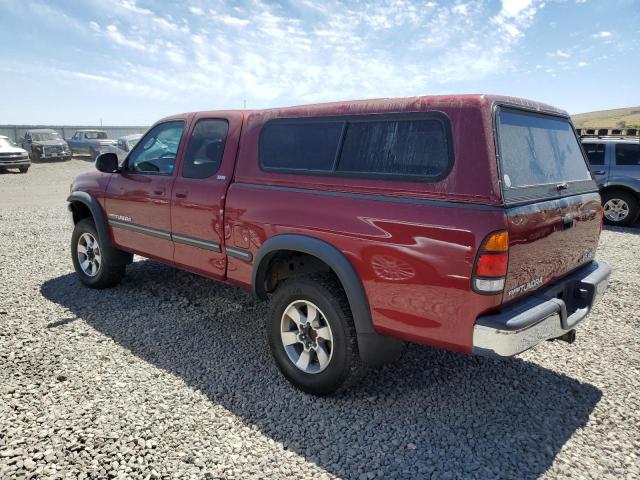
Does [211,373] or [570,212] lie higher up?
[570,212]

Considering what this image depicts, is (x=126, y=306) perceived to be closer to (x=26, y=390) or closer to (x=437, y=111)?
(x=26, y=390)

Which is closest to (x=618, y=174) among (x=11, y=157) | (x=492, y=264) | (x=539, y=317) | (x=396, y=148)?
(x=539, y=317)

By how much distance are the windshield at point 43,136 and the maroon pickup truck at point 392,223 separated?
82.6 feet

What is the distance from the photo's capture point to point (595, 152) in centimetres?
960

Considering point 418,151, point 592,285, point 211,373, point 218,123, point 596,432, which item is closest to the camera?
point 418,151

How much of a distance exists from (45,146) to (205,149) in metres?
24.3

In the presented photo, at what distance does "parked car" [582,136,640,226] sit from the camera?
9.23 m

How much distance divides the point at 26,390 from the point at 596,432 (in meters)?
3.71

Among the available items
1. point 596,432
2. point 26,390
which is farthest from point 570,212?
point 26,390

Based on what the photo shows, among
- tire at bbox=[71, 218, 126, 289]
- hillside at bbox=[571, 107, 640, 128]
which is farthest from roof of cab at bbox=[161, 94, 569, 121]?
hillside at bbox=[571, 107, 640, 128]

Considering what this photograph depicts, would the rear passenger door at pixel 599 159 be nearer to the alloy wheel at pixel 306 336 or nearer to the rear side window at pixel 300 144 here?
the rear side window at pixel 300 144

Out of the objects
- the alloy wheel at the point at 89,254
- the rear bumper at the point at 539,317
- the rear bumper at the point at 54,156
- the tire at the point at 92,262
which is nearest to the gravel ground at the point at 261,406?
the tire at the point at 92,262

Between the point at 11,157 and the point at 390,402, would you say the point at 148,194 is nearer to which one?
the point at 390,402

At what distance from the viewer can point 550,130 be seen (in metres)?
3.17
